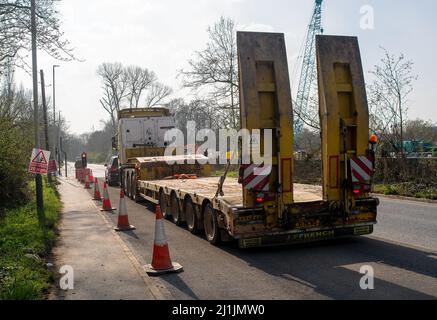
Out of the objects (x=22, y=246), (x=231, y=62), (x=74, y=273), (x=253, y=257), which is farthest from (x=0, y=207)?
(x=231, y=62)

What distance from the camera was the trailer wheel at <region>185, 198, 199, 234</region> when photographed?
34.9ft

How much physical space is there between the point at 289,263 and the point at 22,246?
15.5 ft

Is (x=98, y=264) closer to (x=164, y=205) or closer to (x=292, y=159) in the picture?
(x=292, y=159)

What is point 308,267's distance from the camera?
7391 mm

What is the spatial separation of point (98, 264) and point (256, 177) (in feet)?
9.86

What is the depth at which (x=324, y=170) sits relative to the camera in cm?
879

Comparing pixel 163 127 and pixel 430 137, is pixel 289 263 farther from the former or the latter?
pixel 430 137

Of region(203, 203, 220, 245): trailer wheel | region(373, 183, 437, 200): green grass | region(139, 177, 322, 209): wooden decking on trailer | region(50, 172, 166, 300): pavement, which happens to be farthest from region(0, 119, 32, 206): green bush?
region(373, 183, 437, 200): green grass

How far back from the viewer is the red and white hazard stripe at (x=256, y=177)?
26.6ft

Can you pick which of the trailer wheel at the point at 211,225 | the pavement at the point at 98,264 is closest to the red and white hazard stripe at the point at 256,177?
the trailer wheel at the point at 211,225

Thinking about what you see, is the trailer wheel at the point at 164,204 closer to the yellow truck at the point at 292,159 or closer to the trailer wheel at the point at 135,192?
the yellow truck at the point at 292,159

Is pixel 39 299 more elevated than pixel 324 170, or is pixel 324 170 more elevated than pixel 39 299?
pixel 324 170

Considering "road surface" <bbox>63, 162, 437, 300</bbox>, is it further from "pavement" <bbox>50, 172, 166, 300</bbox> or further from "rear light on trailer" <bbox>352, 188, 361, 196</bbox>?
"rear light on trailer" <bbox>352, 188, 361, 196</bbox>

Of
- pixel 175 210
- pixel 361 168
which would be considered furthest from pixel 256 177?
pixel 175 210
